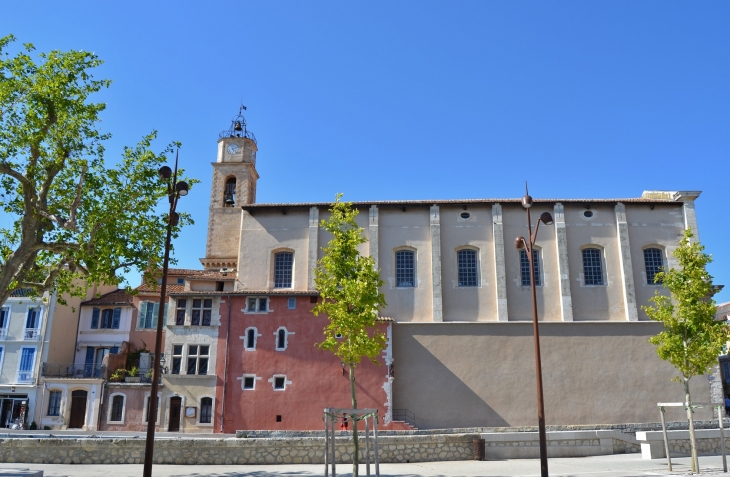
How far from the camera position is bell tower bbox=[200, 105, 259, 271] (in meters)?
38.8

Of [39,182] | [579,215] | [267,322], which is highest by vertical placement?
[579,215]

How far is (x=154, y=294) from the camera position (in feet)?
116

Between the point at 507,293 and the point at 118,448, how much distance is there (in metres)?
20.5

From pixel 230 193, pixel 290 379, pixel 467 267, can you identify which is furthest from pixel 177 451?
pixel 230 193

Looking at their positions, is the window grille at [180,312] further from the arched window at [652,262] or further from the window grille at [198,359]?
the arched window at [652,262]

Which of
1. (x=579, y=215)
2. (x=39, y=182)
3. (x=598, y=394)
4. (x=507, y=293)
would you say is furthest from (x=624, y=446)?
(x=39, y=182)

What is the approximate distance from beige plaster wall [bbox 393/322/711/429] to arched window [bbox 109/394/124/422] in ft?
46.1

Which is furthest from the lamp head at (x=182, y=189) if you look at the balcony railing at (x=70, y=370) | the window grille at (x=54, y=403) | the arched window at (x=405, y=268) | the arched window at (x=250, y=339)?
the window grille at (x=54, y=403)

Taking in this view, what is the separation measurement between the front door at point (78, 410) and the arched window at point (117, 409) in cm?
174

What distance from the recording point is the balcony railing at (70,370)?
3312cm

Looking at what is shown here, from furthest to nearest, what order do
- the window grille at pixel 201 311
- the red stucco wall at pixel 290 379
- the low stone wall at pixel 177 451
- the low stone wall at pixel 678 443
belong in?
the window grille at pixel 201 311 < the red stucco wall at pixel 290 379 < the low stone wall at pixel 678 443 < the low stone wall at pixel 177 451

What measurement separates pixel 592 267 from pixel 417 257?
942 centimetres

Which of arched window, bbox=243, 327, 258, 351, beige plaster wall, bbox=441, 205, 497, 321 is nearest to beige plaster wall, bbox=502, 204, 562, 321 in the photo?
beige plaster wall, bbox=441, 205, 497, 321

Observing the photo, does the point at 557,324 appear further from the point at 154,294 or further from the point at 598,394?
the point at 154,294
